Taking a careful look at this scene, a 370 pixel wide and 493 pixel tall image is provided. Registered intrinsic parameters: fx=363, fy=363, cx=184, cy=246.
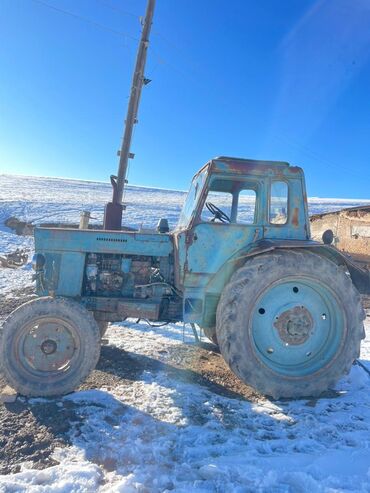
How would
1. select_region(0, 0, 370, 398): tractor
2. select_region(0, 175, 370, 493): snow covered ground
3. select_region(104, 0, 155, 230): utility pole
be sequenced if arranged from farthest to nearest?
select_region(104, 0, 155, 230): utility pole, select_region(0, 0, 370, 398): tractor, select_region(0, 175, 370, 493): snow covered ground

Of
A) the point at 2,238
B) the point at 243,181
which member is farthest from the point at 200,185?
the point at 2,238

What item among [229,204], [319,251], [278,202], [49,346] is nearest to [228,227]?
[278,202]

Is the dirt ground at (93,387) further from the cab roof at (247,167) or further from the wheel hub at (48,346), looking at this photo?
the cab roof at (247,167)

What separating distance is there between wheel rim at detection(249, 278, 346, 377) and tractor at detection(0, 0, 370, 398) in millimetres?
11

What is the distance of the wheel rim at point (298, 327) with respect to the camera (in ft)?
13.4

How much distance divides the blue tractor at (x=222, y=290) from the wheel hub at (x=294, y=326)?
0.04ft

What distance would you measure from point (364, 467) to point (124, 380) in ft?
8.37

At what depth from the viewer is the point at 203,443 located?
9.84 feet

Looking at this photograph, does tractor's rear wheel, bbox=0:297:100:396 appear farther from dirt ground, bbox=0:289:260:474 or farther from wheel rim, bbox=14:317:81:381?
dirt ground, bbox=0:289:260:474

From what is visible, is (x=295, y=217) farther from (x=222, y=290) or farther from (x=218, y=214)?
(x=222, y=290)

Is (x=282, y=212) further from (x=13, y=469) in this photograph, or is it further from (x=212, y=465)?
(x=13, y=469)

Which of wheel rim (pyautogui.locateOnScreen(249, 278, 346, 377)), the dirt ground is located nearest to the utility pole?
the dirt ground

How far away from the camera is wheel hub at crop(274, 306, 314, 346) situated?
4.11 meters

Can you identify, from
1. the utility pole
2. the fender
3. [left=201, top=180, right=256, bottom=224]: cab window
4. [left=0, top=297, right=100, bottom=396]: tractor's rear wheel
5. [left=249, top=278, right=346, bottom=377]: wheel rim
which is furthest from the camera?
the utility pole
